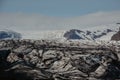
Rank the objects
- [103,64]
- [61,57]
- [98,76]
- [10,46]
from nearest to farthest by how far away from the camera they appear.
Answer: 1. [98,76]
2. [103,64]
3. [61,57]
4. [10,46]

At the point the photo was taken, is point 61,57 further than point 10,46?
No

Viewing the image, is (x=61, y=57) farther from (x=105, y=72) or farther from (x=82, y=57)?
(x=105, y=72)

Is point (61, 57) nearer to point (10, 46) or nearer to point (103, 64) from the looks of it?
point (103, 64)

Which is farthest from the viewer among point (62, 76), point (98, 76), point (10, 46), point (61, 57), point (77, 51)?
point (10, 46)

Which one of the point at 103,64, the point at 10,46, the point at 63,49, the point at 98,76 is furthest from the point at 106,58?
the point at 10,46

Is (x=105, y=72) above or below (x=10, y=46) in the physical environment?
below

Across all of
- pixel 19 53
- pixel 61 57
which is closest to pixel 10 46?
pixel 19 53
